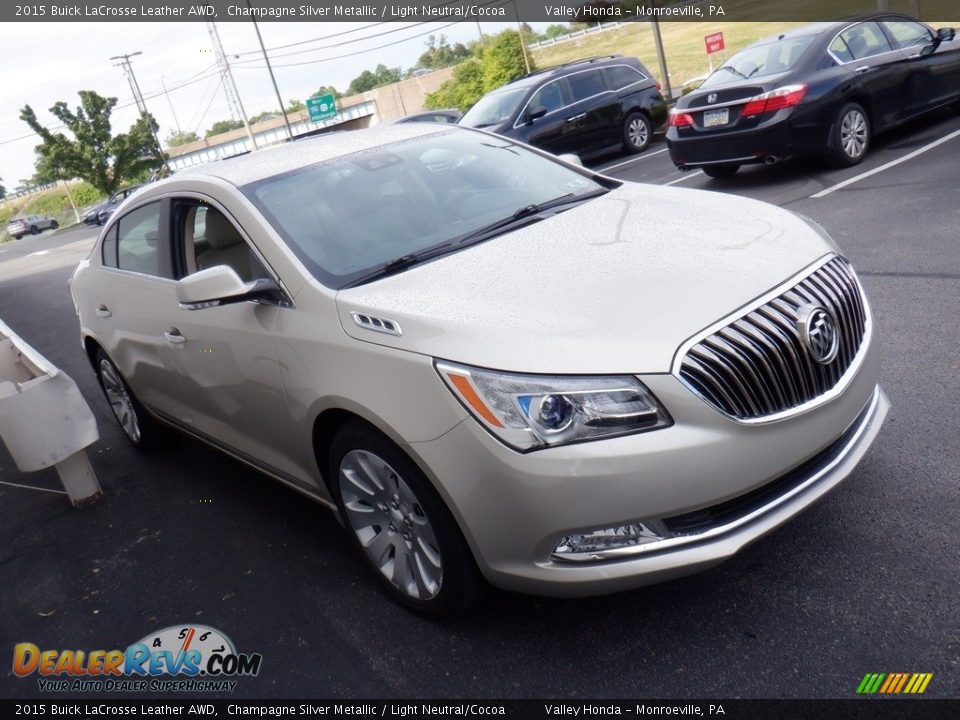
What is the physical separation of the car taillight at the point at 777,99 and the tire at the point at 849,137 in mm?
546

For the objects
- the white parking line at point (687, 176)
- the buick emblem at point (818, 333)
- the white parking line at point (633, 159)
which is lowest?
the white parking line at point (633, 159)

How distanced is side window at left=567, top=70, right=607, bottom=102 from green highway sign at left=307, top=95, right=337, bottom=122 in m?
43.1

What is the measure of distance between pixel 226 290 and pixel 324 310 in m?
0.41

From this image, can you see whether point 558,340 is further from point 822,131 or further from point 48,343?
point 48,343

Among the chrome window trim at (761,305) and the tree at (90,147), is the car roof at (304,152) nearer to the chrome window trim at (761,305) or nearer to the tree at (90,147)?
the chrome window trim at (761,305)

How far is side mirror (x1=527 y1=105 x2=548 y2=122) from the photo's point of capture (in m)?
14.0

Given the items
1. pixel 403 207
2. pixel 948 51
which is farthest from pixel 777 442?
pixel 948 51

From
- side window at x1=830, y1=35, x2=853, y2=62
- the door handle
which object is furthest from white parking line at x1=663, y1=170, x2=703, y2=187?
the door handle

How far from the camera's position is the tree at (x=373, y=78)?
123m

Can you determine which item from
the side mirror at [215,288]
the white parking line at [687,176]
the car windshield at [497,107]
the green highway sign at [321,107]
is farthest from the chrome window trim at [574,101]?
the green highway sign at [321,107]

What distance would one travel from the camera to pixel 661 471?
93.8 inches

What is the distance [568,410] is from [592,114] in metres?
13.0

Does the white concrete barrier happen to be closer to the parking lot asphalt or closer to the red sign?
the parking lot asphalt

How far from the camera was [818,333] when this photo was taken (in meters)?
2.70
